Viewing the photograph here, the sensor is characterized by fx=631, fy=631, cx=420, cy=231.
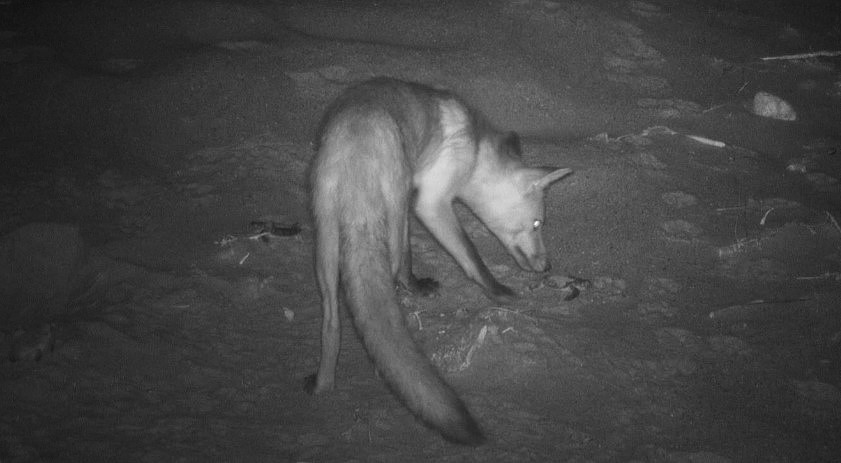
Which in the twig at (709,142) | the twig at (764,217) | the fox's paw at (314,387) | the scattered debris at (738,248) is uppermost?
the twig at (709,142)

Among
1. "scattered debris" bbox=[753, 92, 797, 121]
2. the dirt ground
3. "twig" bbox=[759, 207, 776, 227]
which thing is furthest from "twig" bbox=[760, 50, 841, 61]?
"twig" bbox=[759, 207, 776, 227]

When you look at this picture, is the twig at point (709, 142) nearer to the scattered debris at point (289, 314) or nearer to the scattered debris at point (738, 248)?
the scattered debris at point (738, 248)

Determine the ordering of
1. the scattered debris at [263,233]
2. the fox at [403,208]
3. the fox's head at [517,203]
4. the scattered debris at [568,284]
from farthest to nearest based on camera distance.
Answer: the fox's head at [517,203] → the scattered debris at [263,233] → the scattered debris at [568,284] → the fox at [403,208]

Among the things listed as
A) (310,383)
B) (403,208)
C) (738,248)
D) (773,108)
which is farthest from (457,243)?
(773,108)

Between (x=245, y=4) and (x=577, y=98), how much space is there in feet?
19.0

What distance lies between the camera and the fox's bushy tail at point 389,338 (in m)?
3.88

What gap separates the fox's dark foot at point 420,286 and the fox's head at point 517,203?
1060 millimetres

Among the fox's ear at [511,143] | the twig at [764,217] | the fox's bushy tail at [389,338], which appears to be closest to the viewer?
the fox's bushy tail at [389,338]

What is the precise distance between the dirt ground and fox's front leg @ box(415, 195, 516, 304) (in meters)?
0.20

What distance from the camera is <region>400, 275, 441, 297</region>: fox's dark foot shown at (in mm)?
5875

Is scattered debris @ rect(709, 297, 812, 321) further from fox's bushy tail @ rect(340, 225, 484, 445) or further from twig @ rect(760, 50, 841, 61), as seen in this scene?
twig @ rect(760, 50, 841, 61)

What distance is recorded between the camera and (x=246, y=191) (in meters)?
6.98

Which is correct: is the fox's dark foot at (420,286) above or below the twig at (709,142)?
below

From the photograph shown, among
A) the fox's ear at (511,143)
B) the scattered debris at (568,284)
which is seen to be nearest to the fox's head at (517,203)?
the fox's ear at (511,143)
